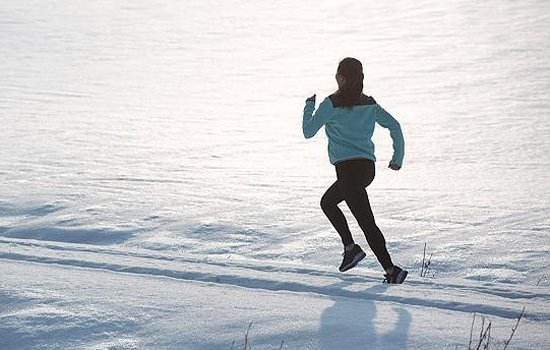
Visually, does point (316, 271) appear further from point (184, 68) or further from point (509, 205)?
point (184, 68)

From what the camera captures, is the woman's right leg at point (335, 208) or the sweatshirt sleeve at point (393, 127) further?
the woman's right leg at point (335, 208)

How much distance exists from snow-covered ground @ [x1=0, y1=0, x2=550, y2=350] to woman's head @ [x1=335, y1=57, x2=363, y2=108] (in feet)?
3.67

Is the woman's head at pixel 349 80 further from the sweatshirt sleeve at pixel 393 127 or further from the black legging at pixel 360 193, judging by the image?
the black legging at pixel 360 193

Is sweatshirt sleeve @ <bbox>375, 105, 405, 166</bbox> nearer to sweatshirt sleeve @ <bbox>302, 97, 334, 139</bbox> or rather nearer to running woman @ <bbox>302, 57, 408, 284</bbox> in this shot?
running woman @ <bbox>302, 57, 408, 284</bbox>

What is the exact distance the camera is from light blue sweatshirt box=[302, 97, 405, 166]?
5906mm

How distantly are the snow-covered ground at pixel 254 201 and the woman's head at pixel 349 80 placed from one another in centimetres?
112

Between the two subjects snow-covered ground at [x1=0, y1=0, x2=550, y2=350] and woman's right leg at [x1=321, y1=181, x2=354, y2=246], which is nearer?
snow-covered ground at [x1=0, y1=0, x2=550, y2=350]

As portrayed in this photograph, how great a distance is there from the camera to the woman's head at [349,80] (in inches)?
229

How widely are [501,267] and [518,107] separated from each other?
1390cm

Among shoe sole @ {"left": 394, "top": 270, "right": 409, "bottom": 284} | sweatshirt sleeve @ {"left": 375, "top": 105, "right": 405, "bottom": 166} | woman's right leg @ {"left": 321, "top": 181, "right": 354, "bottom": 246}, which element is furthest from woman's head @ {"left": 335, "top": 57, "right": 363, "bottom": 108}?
shoe sole @ {"left": 394, "top": 270, "right": 409, "bottom": 284}

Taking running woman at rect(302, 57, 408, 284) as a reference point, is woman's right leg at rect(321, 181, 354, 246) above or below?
below

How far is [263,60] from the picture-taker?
1239 inches

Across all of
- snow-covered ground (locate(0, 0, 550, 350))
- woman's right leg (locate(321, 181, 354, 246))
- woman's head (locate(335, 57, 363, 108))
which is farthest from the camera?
woman's right leg (locate(321, 181, 354, 246))

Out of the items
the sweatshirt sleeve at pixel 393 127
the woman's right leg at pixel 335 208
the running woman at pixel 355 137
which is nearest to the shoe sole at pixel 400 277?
the running woman at pixel 355 137
